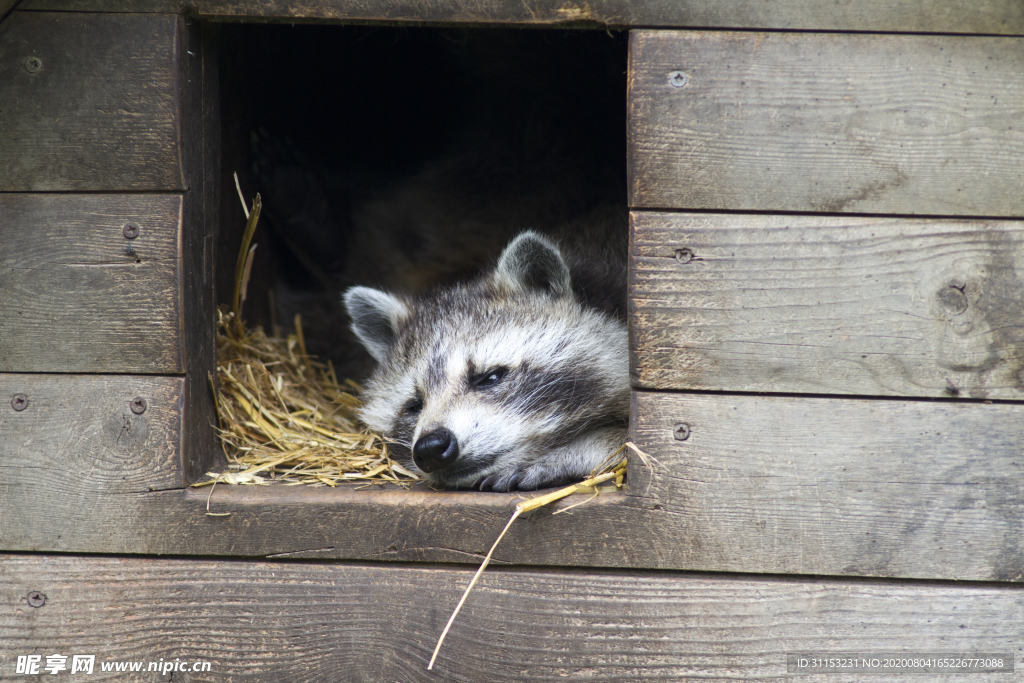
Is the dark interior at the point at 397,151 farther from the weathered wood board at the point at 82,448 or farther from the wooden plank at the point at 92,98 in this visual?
the weathered wood board at the point at 82,448

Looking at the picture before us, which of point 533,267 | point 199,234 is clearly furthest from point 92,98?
point 533,267

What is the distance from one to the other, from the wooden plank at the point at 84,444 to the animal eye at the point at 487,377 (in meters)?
0.93

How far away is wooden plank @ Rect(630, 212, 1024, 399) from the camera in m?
1.99

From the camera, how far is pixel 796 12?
6.57 ft

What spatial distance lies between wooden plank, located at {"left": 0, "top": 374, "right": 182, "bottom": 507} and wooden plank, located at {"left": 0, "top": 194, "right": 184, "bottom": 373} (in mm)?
62

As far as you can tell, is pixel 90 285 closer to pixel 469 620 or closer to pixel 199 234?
pixel 199 234

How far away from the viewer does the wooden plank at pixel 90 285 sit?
84.9 inches

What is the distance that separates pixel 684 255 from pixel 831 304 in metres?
0.40

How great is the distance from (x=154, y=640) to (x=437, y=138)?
2.41 m

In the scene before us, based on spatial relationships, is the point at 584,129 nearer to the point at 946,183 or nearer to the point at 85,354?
the point at 946,183

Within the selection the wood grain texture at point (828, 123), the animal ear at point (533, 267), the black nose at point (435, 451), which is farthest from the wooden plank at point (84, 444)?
the wood grain texture at point (828, 123)

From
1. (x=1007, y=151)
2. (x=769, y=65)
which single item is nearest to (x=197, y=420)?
(x=769, y=65)

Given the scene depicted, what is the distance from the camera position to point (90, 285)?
217cm

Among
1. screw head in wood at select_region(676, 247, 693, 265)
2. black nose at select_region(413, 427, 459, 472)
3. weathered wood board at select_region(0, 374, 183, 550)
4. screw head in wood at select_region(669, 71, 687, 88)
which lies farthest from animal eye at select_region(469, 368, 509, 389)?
screw head in wood at select_region(669, 71, 687, 88)
